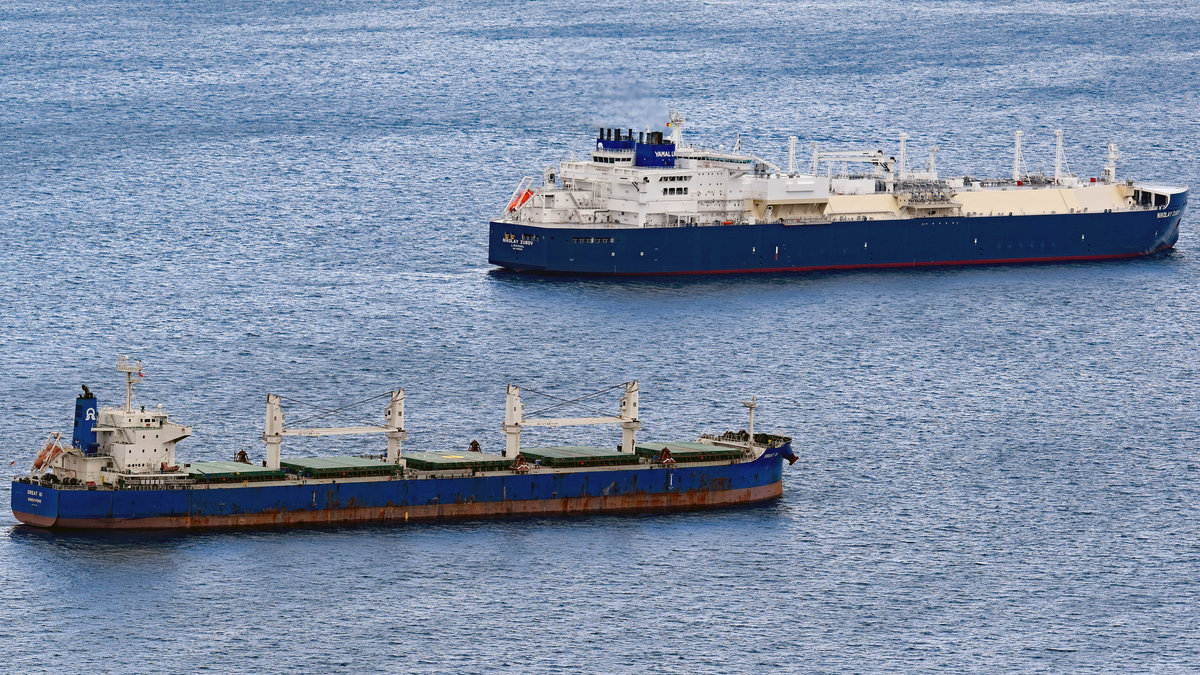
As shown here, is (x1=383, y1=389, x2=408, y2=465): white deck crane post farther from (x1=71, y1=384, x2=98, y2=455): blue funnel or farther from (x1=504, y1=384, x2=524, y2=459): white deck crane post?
(x1=71, y1=384, x2=98, y2=455): blue funnel

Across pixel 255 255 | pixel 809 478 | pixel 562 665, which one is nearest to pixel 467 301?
pixel 255 255

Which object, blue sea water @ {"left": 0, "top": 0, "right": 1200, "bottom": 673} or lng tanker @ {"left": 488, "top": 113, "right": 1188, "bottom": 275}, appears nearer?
blue sea water @ {"left": 0, "top": 0, "right": 1200, "bottom": 673}

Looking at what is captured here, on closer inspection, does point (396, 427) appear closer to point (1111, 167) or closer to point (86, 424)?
point (86, 424)

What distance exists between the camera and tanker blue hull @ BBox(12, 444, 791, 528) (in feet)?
351

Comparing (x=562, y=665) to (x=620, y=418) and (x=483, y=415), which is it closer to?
(x=620, y=418)

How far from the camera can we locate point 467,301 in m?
160

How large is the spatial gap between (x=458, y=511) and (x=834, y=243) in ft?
239

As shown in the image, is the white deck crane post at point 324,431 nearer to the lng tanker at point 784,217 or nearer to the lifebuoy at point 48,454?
the lifebuoy at point 48,454

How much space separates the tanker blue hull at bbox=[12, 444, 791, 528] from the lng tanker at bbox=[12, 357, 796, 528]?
0.15 ft

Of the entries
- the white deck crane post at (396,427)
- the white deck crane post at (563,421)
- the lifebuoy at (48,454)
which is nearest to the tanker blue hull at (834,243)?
the white deck crane post at (563,421)

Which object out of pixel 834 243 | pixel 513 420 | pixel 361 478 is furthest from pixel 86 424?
pixel 834 243

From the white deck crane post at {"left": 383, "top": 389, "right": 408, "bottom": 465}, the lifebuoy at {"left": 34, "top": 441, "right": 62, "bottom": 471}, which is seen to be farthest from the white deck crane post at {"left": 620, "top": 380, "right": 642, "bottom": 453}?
the lifebuoy at {"left": 34, "top": 441, "right": 62, "bottom": 471}

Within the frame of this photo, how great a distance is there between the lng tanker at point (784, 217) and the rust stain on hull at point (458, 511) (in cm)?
5700

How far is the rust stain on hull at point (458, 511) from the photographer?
107375 millimetres
